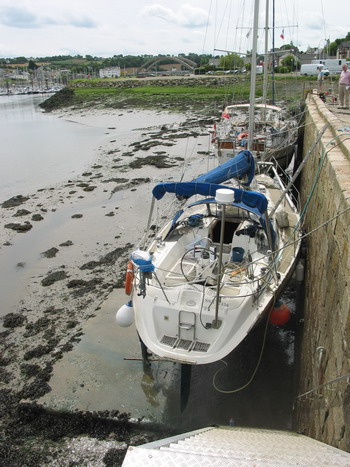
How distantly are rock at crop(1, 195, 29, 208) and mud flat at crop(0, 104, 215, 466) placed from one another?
36 millimetres

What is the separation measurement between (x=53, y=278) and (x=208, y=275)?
500 cm

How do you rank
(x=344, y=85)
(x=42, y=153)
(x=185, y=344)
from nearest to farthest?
1. (x=185, y=344)
2. (x=344, y=85)
3. (x=42, y=153)

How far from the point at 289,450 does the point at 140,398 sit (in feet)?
11.0

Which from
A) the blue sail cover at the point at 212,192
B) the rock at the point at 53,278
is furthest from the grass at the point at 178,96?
the blue sail cover at the point at 212,192

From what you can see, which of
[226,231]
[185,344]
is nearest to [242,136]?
[226,231]

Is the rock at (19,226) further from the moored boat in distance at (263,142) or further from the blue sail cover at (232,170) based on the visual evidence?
the blue sail cover at (232,170)

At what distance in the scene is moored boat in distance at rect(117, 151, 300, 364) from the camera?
17.6 ft

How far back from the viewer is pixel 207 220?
815 centimetres

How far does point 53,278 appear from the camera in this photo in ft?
32.2

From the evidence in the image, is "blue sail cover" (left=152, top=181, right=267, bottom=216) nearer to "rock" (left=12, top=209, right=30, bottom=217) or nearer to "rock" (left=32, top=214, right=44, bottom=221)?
"rock" (left=32, top=214, right=44, bottom=221)

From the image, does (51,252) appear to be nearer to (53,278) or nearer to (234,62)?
(53,278)

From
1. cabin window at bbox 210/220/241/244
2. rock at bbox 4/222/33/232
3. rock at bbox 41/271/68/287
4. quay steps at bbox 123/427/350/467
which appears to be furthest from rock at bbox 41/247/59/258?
quay steps at bbox 123/427/350/467

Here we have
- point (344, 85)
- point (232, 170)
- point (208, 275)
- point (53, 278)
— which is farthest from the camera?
point (344, 85)

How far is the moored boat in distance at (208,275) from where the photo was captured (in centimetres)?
536
